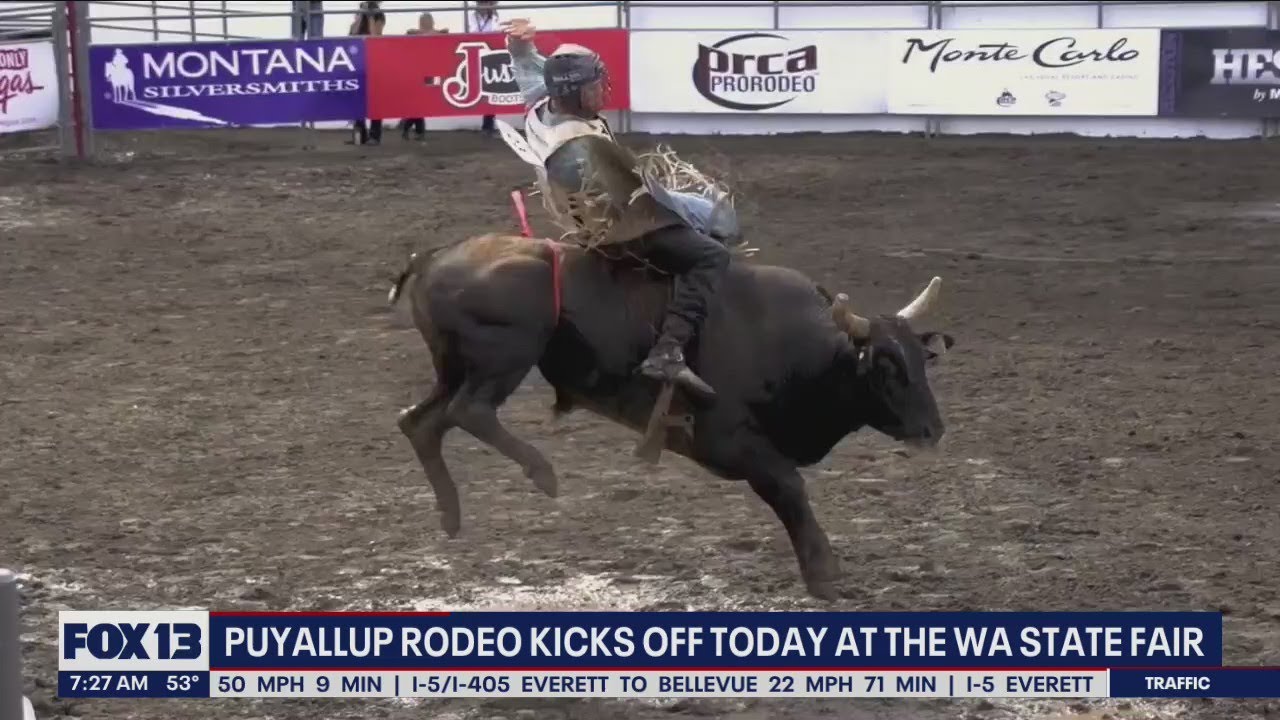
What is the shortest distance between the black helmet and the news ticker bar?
1982 mm

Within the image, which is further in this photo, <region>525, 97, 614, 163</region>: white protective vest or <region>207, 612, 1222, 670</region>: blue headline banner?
<region>525, 97, 614, 163</region>: white protective vest

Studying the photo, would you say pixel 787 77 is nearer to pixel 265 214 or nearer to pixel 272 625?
pixel 265 214

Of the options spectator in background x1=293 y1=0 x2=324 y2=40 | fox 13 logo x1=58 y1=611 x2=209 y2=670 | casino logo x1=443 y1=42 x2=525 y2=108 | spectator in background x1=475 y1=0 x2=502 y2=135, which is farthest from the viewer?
spectator in background x1=293 y1=0 x2=324 y2=40

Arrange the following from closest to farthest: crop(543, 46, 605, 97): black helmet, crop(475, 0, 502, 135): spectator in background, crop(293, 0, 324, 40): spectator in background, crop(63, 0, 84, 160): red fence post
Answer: crop(543, 46, 605, 97): black helmet → crop(63, 0, 84, 160): red fence post → crop(475, 0, 502, 135): spectator in background → crop(293, 0, 324, 40): spectator in background

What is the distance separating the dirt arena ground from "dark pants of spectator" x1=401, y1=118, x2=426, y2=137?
16.8 feet

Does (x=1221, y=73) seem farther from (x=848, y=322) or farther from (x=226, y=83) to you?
(x=848, y=322)

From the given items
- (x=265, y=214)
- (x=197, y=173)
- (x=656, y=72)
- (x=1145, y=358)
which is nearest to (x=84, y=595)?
(x=1145, y=358)

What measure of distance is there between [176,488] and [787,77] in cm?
1535

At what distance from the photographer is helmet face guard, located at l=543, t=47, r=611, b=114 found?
6.14 meters

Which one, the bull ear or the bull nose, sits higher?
the bull ear

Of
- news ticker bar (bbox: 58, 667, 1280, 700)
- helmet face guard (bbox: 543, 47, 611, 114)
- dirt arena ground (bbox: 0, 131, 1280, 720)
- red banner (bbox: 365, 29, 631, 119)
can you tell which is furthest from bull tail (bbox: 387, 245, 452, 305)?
red banner (bbox: 365, 29, 631, 119)

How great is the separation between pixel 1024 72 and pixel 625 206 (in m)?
16.8

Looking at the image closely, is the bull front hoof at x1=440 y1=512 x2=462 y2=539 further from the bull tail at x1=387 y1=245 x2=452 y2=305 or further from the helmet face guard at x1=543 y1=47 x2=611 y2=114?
the helmet face guard at x1=543 y1=47 x2=611 y2=114

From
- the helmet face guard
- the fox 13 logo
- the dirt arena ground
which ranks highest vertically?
the helmet face guard
